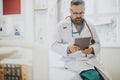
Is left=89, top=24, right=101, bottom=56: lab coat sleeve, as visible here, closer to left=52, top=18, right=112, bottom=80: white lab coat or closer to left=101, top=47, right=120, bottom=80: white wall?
left=52, top=18, right=112, bottom=80: white lab coat

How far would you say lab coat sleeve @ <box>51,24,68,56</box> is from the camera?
4.47 ft

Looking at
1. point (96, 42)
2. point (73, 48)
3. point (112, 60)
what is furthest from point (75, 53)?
point (112, 60)

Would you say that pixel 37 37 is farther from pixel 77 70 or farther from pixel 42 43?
pixel 77 70

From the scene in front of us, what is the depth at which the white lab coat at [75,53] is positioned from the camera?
4.32 ft

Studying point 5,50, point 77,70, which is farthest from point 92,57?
point 5,50

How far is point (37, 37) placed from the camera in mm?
1648

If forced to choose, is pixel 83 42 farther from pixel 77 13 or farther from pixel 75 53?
pixel 77 13

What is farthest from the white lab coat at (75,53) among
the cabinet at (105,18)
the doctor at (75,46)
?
the cabinet at (105,18)

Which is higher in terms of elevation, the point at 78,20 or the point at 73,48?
the point at 78,20

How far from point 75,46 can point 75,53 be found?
5 cm

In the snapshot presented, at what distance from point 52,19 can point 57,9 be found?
0.08 m

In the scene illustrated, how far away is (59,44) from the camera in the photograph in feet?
4.52

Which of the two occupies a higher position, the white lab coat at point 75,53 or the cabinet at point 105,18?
the cabinet at point 105,18

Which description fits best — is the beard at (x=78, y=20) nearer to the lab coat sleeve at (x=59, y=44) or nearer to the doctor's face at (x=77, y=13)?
the doctor's face at (x=77, y=13)
